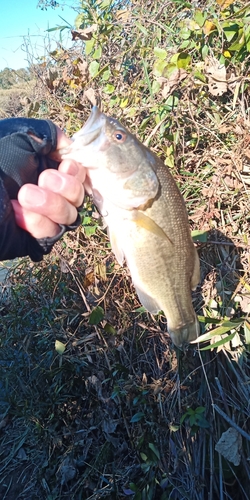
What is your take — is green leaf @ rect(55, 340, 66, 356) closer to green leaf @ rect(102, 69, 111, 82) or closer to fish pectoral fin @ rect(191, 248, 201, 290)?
fish pectoral fin @ rect(191, 248, 201, 290)

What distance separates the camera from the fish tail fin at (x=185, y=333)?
233 centimetres

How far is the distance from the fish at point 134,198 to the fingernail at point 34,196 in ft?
0.95

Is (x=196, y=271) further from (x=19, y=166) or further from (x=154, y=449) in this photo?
(x=154, y=449)

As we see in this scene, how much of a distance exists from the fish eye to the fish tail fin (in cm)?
94

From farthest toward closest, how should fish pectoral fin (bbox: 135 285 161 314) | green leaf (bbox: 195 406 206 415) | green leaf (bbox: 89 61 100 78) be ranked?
green leaf (bbox: 89 61 100 78) → green leaf (bbox: 195 406 206 415) → fish pectoral fin (bbox: 135 285 161 314)

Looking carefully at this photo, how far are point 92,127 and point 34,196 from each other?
1.55 ft

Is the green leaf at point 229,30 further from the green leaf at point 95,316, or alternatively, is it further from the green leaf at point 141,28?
the green leaf at point 95,316

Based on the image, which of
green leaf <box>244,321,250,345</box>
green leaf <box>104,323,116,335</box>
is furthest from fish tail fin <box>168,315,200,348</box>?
green leaf <box>104,323,116,335</box>

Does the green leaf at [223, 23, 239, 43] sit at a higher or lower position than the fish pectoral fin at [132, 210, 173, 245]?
higher

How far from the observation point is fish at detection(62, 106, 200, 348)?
211 centimetres

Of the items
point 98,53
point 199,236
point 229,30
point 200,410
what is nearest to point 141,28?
point 98,53

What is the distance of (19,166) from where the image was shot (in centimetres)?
189

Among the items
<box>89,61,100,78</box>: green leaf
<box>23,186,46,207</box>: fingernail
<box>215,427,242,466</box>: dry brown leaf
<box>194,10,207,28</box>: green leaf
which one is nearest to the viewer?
<box>23,186,46,207</box>: fingernail

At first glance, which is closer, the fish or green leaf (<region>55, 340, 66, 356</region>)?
the fish
